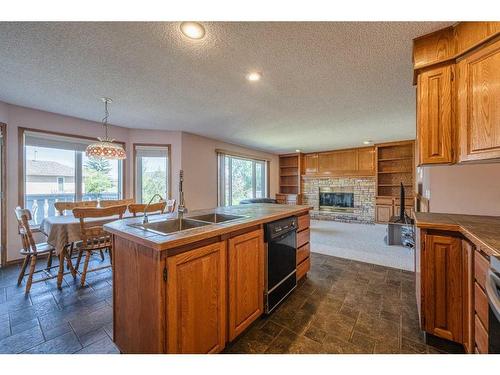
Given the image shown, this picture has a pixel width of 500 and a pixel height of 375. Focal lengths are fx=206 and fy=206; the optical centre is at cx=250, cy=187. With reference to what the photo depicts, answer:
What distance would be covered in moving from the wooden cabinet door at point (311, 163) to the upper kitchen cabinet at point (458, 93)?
551cm

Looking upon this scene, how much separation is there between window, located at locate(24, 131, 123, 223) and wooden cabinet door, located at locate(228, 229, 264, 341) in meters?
3.69

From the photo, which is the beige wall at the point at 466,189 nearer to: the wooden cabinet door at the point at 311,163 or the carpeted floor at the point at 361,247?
the carpeted floor at the point at 361,247

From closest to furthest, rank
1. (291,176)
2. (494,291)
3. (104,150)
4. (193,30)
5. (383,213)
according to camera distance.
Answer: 1. (494,291)
2. (193,30)
3. (104,150)
4. (383,213)
5. (291,176)

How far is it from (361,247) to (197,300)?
3551mm

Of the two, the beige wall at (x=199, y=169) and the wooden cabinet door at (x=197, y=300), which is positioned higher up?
the beige wall at (x=199, y=169)

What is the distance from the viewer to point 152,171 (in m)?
4.43

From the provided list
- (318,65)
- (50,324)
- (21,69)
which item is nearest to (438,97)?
(318,65)

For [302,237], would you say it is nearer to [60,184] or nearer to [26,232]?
[26,232]

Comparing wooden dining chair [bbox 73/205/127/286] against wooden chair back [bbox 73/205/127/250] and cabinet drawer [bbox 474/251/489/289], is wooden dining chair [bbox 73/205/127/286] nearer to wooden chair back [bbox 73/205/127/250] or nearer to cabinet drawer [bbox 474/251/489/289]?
wooden chair back [bbox 73/205/127/250]

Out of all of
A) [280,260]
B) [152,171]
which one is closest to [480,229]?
[280,260]

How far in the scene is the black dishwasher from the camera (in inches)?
70.1

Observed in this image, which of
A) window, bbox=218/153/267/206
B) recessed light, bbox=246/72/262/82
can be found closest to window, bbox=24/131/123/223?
window, bbox=218/153/267/206

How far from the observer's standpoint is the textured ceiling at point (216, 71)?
1.55m

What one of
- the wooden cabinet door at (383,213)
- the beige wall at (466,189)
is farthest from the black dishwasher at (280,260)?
the wooden cabinet door at (383,213)
